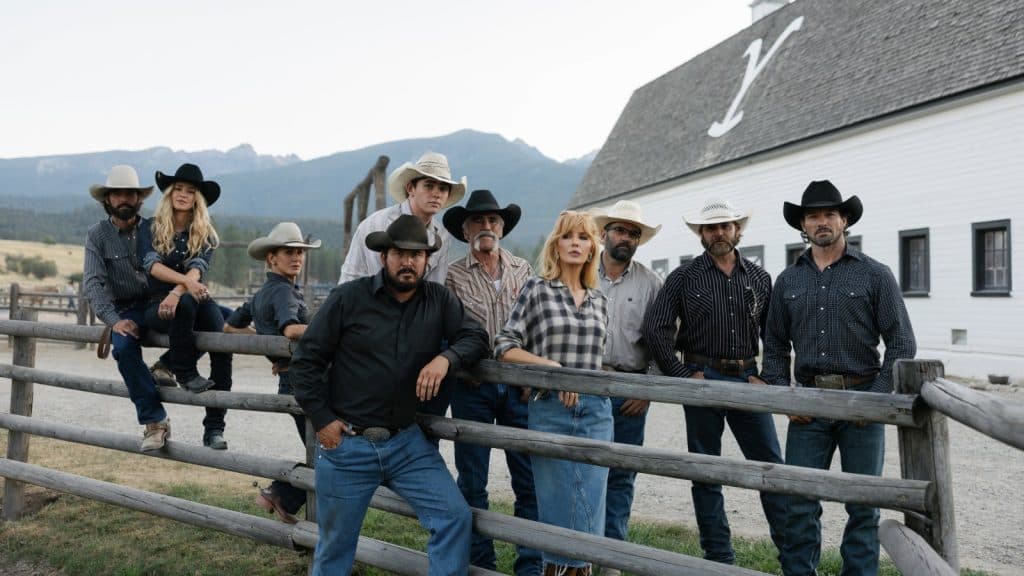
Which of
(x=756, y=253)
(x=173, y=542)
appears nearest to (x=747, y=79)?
(x=756, y=253)

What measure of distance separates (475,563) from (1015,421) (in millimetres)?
2878

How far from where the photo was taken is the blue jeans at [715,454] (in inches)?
172

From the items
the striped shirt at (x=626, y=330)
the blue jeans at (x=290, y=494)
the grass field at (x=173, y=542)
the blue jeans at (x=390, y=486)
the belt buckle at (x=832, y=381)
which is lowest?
the grass field at (x=173, y=542)

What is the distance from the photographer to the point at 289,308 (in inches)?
182

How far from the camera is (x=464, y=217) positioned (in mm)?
4473

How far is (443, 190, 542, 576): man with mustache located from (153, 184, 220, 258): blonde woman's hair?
5.17 ft

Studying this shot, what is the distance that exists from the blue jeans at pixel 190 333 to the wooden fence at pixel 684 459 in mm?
105

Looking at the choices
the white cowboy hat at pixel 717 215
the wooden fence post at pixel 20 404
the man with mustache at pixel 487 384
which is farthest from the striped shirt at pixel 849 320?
the wooden fence post at pixel 20 404

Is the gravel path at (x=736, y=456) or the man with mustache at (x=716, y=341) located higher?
the man with mustache at (x=716, y=341)

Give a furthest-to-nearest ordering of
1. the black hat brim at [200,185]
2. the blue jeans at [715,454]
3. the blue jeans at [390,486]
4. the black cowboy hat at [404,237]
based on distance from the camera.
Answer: the black hat brim at [200,185] < the blue jeans at [715,454] < the blue jeans at [390,486] < the black cowboy hat at [404,237]

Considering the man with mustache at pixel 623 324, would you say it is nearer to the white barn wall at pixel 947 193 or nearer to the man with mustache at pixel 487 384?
the man with mustache at pixel 487 384

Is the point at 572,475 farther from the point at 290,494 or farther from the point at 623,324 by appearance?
the point at 290,494

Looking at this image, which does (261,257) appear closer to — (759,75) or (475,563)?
(475,563)

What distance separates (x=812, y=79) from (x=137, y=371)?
19.0m
